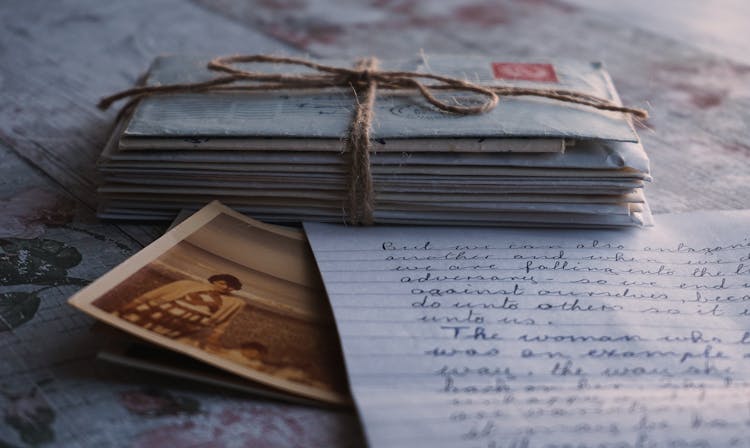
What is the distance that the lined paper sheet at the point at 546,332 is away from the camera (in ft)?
1.84

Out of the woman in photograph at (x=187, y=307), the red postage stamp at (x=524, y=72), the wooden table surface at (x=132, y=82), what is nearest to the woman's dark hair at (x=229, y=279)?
the woman in photograph at (x=187, y=307)

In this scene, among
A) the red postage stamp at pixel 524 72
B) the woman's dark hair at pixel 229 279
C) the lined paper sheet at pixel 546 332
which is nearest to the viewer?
the lined paper sheet at pixel 546 332

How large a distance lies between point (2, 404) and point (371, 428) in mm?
264

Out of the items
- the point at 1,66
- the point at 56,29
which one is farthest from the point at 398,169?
the point at 56,29

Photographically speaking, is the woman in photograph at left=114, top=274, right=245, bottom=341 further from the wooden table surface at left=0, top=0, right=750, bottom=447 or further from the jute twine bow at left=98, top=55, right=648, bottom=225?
the jute twine bow at left=98, top=55, right=648, bottom=225

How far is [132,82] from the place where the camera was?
3.76ft

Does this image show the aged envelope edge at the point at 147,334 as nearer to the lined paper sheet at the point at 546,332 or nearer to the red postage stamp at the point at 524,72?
the lined paper sheet at the point at 546,332

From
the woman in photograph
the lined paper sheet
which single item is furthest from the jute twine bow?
the woman in photograph

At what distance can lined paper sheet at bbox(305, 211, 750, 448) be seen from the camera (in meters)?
0.56

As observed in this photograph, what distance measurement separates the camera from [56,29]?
4.35 ft

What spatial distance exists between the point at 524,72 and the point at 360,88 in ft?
0.63

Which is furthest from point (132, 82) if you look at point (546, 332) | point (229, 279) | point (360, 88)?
point (546, 332)

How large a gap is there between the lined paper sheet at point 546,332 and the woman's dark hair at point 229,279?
0.25ft

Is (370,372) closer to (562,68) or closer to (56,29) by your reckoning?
(562,68)
